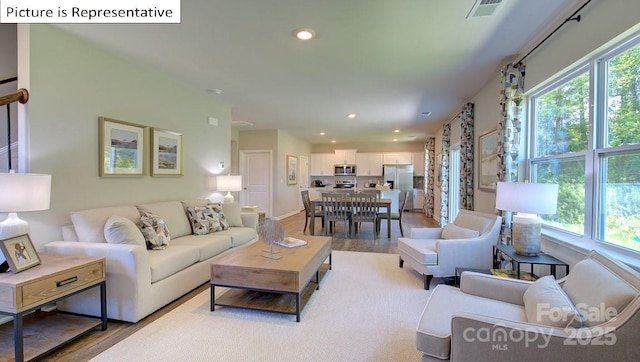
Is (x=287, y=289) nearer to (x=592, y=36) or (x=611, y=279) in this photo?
(x=611, y=279)

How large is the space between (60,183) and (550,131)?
4.62 metres

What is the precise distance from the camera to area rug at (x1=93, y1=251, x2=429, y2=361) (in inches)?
77.7

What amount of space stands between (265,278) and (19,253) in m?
1.67

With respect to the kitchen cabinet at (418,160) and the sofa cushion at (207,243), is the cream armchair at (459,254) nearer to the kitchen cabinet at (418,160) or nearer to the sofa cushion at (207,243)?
the sofa cushion at (207,243)

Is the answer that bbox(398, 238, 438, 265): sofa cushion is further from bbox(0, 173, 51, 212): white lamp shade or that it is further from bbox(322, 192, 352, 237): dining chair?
bbox(0, 173, 51, 212): white lamp shade

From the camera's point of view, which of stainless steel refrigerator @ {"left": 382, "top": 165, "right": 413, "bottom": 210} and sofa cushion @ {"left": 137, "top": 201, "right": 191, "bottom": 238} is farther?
stainless steel refrigerator @ {"left": 382, "top": 165, "right": 413, "bottom": 210}

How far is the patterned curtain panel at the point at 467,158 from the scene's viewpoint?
4.68m

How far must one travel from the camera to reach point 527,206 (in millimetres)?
2328

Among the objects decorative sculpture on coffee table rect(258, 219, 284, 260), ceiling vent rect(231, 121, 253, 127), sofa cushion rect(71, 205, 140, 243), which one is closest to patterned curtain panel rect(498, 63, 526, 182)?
decorative sculpture on coffee table rect(258, 219, 284, 260)

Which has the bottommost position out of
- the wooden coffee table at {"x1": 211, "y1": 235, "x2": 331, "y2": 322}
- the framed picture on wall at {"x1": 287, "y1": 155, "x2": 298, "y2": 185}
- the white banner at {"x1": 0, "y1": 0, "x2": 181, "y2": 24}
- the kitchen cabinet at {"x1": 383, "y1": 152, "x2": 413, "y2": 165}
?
the wooden coffee table at {"x1": 211, "y1": 235, "x2": 331, "y2": 322}

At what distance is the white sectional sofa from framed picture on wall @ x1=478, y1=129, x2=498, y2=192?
140 inches

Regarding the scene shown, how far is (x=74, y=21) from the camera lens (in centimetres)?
251

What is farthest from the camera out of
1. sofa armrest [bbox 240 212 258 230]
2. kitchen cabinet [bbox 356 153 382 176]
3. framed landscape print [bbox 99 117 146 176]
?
kitchen cabinet [bbox 356 153 382 176]

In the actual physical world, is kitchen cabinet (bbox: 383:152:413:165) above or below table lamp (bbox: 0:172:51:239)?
above
